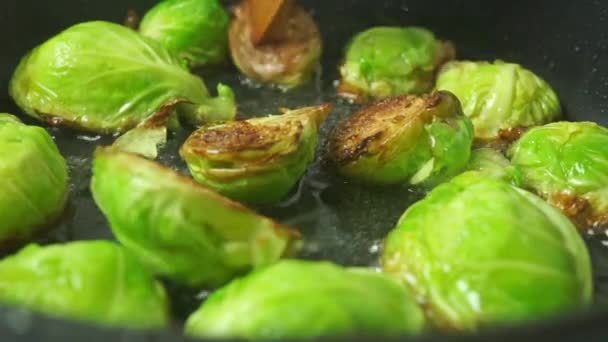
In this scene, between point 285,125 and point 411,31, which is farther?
point 411,31

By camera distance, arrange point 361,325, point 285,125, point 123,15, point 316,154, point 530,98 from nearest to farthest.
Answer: point 361,325
point 285,125
point 316,154
point 530,98
point 123,15

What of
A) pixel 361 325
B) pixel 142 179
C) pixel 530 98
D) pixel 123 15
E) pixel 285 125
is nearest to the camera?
pixel 361 325

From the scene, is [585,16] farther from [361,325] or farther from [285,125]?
[361,325]

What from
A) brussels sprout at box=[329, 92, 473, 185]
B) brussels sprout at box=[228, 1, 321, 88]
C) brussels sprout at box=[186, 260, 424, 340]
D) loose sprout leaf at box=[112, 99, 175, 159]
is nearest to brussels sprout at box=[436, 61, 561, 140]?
brussels sprout at box=[329, 92, 473, 185]

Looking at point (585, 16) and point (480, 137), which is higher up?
point (585, 16)

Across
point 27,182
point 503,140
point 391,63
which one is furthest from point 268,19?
point 27,182

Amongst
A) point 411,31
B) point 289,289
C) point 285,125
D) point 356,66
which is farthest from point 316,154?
point 289,289

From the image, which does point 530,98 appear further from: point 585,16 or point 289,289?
point 289,289
